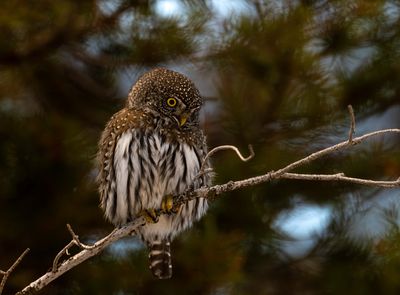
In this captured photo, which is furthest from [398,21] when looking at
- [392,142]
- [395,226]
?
[395,226]

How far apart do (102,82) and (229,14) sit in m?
1.08

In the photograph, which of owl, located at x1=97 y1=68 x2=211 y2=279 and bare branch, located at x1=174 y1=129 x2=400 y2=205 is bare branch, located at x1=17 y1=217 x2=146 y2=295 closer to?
bare branch, located at x1=174 y1=129 x2=400 y2=205

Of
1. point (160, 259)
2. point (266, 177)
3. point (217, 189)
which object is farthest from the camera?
point (160, 259)

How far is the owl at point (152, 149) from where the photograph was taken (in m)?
5.12

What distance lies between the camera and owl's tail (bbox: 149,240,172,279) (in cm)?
580

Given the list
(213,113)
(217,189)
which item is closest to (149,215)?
(217,189)

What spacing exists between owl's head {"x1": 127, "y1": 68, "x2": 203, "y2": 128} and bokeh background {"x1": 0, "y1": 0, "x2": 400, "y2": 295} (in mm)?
1123

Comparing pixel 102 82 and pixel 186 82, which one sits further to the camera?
pixel 102 82

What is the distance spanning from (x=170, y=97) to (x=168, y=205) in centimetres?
64

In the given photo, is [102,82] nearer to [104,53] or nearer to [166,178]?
[104,53]

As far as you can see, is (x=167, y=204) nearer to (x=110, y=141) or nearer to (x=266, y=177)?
(x=110, y=141)

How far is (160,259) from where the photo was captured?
5.84 metres

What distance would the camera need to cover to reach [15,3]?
240 inches

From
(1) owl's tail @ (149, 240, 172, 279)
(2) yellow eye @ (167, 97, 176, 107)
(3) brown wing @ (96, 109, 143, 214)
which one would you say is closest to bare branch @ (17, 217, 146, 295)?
(3) brown wing @ (96, 109, 143, 214)
